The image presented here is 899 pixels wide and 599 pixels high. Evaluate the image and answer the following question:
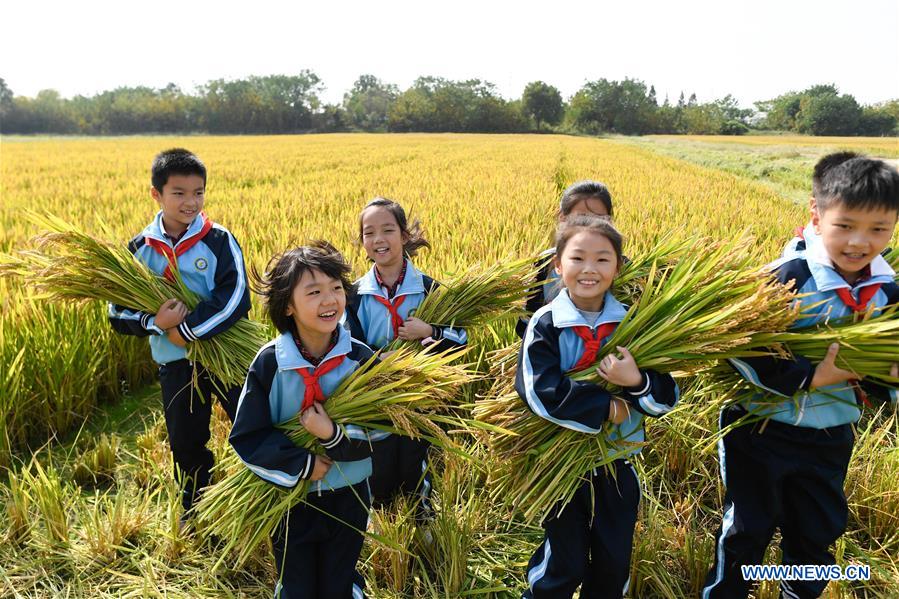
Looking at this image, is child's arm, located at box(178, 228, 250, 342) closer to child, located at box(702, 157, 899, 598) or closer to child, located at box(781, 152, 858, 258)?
child, located at box(702, 157, 899, 598)

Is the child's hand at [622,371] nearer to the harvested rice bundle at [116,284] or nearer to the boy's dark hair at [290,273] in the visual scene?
the boy's dark hair at [290,273]

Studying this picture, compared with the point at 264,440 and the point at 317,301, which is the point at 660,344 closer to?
the point at 317,301

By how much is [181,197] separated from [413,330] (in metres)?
1.06

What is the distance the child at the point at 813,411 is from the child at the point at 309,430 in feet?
3.77

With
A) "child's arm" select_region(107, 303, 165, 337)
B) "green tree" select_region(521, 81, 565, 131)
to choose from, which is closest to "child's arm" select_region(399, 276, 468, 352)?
"child's arm" select_region(107, 303, 165, 337)

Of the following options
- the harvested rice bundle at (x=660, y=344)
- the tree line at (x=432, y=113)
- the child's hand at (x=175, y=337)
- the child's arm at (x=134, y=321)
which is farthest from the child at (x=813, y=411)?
the tree line at (x=432, y=113)

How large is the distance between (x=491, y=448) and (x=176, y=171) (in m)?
1.58

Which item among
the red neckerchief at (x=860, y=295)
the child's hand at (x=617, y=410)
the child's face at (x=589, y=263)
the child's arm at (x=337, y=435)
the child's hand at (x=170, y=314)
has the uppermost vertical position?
the child's face at (x=589, y=263)

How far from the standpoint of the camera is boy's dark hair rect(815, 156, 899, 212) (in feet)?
4.60

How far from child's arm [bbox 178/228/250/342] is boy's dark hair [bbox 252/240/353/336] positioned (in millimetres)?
539

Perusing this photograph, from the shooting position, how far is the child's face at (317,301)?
1.49 metres

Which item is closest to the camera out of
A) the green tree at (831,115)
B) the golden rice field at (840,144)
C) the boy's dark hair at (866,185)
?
the boy's dark hair at (866,185)

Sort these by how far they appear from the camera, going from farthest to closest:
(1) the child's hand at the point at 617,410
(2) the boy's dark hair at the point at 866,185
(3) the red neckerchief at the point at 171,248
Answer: (3) the red neckerchief at the point at 171,248 < (1) the child's hand at the point at 617,410 < (2) the boy's dark hair at the point at 866,185

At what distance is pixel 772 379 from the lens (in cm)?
153
